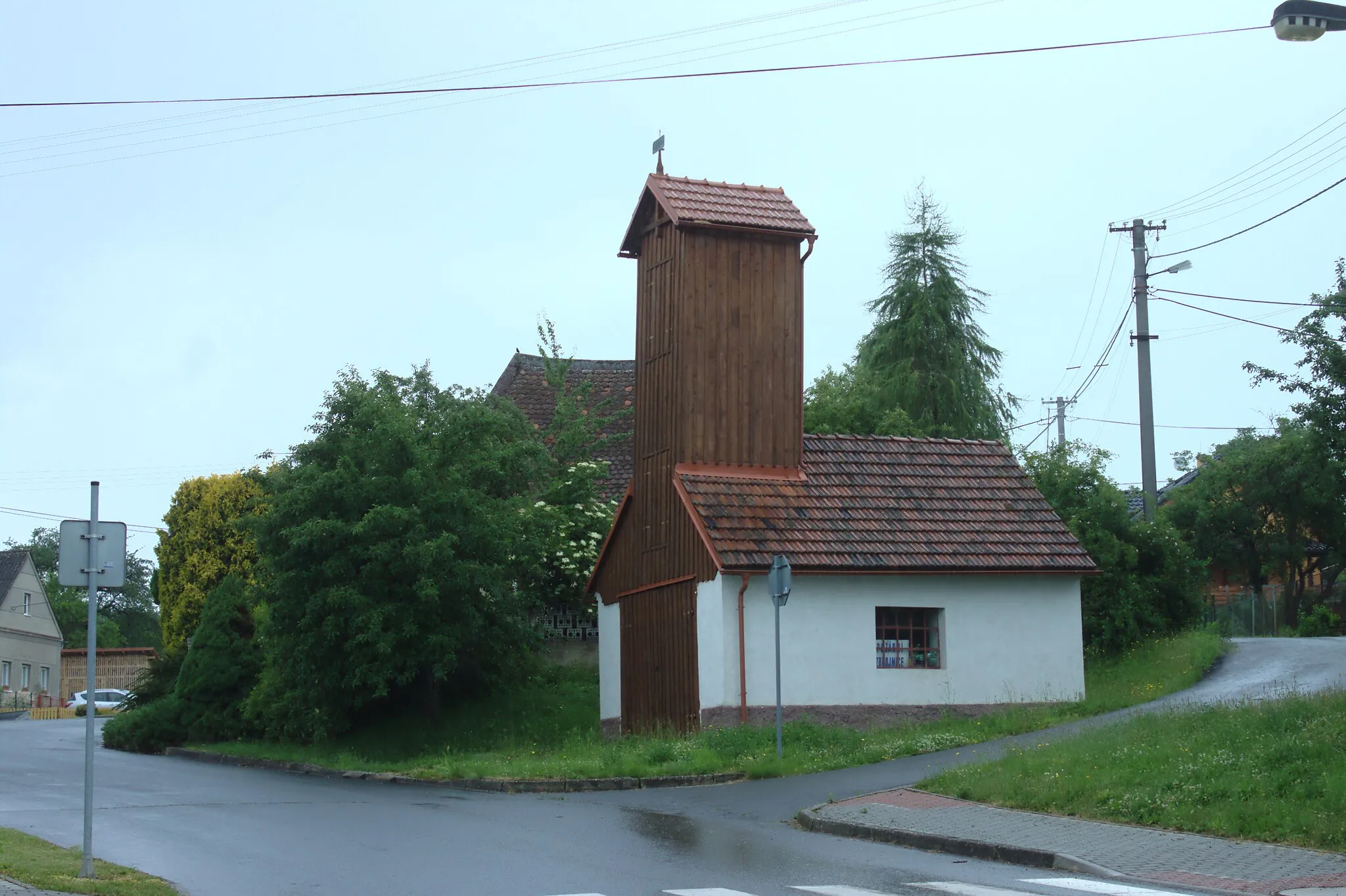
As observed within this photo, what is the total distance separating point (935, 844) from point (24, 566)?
230ft

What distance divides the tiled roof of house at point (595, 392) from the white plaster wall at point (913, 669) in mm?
11641

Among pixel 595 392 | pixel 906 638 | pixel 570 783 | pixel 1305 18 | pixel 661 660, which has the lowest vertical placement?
pixel 570 783

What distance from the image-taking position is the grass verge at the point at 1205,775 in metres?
12.2

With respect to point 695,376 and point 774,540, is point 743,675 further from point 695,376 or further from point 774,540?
point 695,376

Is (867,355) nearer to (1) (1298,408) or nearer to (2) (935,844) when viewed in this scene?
(1) (1298,408)

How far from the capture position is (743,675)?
22719mm

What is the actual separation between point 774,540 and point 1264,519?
31750mm

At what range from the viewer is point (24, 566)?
73.2 metres

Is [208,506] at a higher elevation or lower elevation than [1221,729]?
higher

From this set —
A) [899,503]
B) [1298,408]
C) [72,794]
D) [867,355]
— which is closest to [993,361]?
[867,355]

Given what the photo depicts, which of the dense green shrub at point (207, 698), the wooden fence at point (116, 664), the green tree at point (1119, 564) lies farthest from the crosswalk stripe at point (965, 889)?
the wooden fence at point (116, 664)

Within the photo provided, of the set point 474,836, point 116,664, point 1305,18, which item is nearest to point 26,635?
point 116,664

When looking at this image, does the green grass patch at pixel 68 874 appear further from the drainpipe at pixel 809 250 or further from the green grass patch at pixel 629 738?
the drainpipe at pixel 809 250

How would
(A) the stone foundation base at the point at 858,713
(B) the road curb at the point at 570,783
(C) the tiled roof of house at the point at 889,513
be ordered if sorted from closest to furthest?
1. (B) the road curb at the point at 570,783
2. (A) the stone foundation base at the point at 858,713
3. (C) the tiled roof of house at the point at 889,513
